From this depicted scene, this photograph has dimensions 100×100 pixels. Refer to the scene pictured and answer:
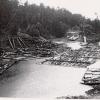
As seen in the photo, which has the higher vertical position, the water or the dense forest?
the dense forest

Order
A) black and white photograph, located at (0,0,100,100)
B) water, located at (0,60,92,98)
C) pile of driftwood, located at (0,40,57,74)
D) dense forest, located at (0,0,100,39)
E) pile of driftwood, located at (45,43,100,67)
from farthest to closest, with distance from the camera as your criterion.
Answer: dense forest, located at (0,0,100,39)
pile of driftwood, located at (0,40,57,74)
pile of driftwood, located at (45,43,100,67)
black and white photograph, located at (0,0,100,100)
water, located at (0,60,92,98)

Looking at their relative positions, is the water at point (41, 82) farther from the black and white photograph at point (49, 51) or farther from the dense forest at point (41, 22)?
the dense forest at point (41, 22)

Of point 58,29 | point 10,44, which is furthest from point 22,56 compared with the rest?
point 58,29

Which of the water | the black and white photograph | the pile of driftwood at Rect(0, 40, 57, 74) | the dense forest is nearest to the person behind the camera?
the water

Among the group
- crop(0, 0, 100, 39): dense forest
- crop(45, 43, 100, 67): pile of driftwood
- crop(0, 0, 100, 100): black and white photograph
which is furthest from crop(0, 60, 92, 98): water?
crop(0, 0, 100, 39): dense forest

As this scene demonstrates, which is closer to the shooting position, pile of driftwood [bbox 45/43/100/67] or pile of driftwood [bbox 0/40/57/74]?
pile of driftwood [bbox 45/43/100/67]

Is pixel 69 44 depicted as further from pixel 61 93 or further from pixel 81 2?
pixel 61 93

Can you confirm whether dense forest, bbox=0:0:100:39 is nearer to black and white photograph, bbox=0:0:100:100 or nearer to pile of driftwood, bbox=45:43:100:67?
black and white photograph, bbox=0:0:100:100

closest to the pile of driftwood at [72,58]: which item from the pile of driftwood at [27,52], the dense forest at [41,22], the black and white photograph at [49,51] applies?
the black and white photograph at [49,51]
